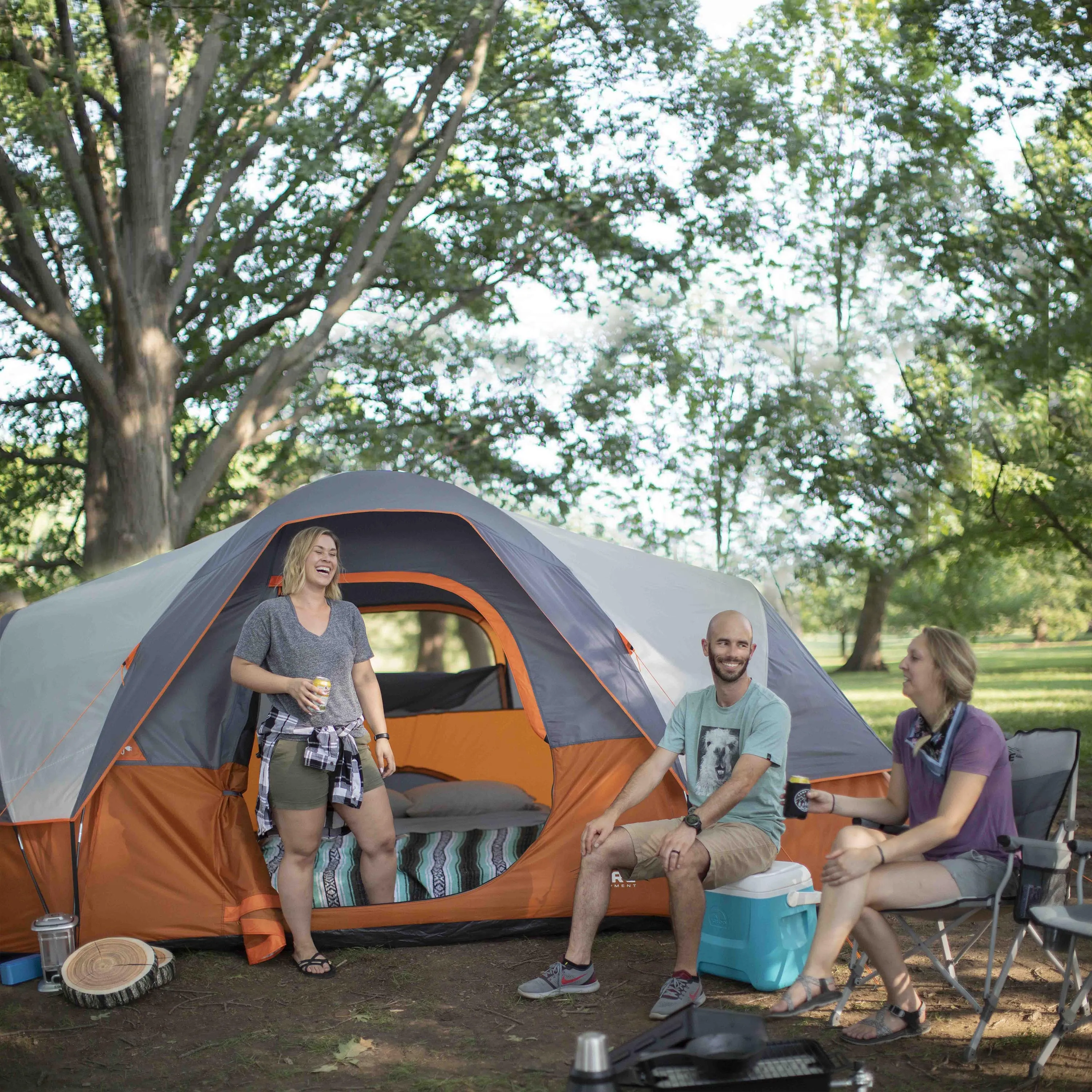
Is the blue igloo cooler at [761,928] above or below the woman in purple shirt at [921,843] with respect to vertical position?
below

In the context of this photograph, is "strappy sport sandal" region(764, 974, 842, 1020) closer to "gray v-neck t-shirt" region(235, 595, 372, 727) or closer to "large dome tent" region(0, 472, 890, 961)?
"large dome tent" region(0, 472, 890, 961)

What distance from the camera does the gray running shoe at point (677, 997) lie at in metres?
3.46

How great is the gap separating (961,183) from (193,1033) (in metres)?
8.88

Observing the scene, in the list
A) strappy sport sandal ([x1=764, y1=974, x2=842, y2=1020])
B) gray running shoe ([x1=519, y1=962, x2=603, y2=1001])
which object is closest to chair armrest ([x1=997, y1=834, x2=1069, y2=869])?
strappy sport sandal ([x1=764, y1=974, x2=842, y2=1020])

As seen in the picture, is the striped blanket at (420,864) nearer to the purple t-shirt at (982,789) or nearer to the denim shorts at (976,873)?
the purple t-shirt at (982,789)

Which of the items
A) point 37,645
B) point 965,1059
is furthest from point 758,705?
point 37,645

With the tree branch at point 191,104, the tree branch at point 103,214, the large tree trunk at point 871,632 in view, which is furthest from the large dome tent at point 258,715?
the large tree trunk at point 871,632

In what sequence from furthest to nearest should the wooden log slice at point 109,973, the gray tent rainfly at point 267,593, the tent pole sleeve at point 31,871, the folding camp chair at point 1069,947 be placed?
the gray tent rainfly at point 267,593 < the tent pole sleeve at point 31,871 < the wooden log slice at point 109,973 < the folding camp chair at point 1069,947

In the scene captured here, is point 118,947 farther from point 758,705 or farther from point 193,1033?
point 758,705

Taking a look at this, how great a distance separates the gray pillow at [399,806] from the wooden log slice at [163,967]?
167 cm

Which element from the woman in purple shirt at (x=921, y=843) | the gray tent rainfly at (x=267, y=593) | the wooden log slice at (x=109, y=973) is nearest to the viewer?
the woman in purple shirt at (x=921, y=843)

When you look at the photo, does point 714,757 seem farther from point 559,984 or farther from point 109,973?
point 109,973

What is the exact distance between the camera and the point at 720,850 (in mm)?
3629

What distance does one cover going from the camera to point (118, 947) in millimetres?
3965
